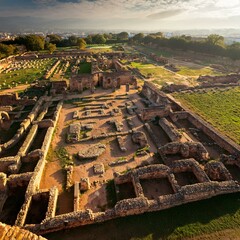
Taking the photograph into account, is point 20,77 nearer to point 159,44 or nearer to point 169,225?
point 169,225

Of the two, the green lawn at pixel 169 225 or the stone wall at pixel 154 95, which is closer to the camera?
the green lawn at pixel 169 225

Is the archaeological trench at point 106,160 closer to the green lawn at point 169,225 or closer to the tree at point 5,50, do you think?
the green lawn at point 169,225

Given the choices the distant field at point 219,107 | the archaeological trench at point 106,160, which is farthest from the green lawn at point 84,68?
the distant field at point 219,107

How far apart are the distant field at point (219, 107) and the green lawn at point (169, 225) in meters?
9.88

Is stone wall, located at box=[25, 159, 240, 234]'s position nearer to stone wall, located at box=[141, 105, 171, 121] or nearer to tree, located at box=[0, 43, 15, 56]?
stone wall, located at box=[141, 105, 171, 121]

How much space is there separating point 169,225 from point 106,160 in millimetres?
7963

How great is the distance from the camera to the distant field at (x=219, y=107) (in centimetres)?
2283

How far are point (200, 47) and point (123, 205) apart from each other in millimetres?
74125

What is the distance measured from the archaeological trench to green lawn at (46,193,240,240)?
433 millimetres

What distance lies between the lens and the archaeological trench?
13.1m

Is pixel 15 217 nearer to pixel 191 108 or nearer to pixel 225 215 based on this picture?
pixel 225 215

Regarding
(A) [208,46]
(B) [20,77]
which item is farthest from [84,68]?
(A) [208,46]

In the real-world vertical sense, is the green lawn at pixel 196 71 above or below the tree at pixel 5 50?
below

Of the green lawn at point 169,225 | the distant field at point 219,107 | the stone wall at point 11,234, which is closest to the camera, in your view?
the stone wall at point 11,234
